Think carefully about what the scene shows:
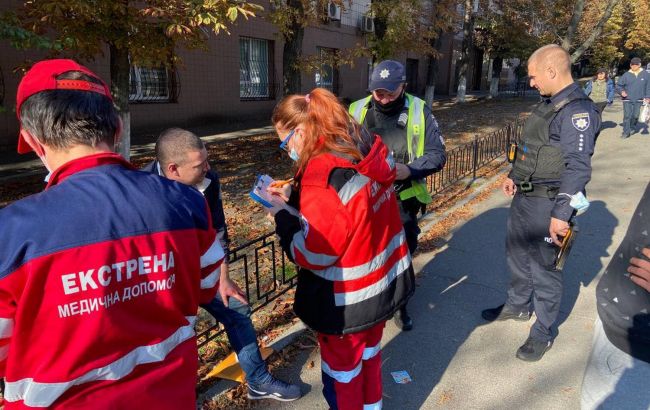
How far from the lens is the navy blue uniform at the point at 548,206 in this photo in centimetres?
283

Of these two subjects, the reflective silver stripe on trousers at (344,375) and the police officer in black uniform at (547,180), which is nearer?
the reflective silver stripe on trousers at (344,375)

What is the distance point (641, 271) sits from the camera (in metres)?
1.37

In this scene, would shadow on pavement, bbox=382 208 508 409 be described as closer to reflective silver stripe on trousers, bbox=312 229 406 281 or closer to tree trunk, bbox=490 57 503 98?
reflective silver stripe on trousers, bbox=312 229 406 281

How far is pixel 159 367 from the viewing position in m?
1.40

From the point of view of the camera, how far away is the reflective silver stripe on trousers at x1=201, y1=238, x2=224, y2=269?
5.07 ft

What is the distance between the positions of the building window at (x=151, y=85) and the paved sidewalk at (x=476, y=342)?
10.1m

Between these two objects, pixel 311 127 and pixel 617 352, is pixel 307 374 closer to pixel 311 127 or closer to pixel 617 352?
pixel 311 127

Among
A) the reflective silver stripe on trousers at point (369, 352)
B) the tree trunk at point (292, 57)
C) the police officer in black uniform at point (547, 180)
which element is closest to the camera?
the reflective silver stripe on trousers at point (369, 352)

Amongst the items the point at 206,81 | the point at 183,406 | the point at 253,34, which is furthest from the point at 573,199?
the point at 253,34

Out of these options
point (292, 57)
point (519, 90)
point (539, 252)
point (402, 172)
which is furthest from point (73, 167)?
point (519, 90)

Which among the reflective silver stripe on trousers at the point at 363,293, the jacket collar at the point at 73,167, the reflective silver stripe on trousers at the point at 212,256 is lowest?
the reflective silver stripe on trousers at the point at 363,293

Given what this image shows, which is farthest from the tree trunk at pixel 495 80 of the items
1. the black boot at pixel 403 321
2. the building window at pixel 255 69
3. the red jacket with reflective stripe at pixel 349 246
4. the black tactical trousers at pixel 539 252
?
the red jacket with reflective stripe at pixel 349 246

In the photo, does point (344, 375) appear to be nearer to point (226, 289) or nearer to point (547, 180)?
point (226, 289)

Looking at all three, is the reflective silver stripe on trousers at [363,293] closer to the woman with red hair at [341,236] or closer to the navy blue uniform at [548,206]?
the woman with red hair at [341,236]
